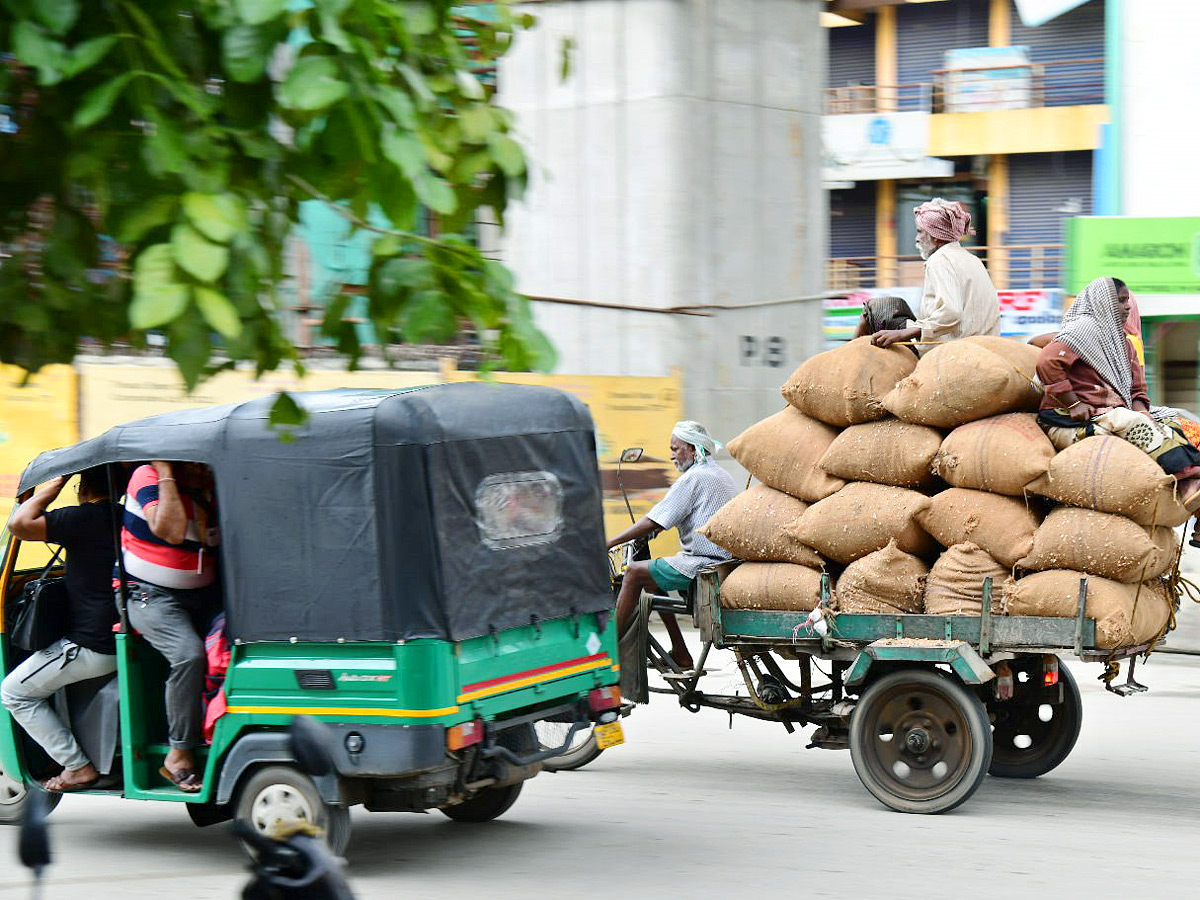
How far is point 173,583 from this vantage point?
6.25 meters

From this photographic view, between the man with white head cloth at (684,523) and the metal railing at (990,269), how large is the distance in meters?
16.4

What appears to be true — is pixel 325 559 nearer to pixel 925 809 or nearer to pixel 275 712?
pixel 275 712

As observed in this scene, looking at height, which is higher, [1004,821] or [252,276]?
[252,276]

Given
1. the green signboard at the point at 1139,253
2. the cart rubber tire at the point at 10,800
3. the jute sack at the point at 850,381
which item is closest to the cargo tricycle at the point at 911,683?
the jute sack at the point at 850,381

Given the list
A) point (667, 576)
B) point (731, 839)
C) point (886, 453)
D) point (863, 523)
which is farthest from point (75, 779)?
point (886, 453)

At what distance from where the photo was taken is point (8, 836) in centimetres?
714

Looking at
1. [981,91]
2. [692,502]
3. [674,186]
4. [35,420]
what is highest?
[981,91]

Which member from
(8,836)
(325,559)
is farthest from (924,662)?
(8,836)

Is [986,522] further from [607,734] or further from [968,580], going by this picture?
[607,734]

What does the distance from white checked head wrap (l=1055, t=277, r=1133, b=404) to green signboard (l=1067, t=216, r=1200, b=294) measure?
13088 millimetres

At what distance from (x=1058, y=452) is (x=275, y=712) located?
364cm

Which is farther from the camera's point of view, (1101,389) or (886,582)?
(886,582)

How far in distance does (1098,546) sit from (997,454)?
1.97 feet

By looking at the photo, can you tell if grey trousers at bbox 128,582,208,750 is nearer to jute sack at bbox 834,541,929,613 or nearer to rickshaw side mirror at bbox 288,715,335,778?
jute sack at bbox 834,541,929,613
